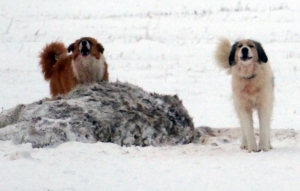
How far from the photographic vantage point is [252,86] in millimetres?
8141

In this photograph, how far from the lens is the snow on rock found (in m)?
7.94

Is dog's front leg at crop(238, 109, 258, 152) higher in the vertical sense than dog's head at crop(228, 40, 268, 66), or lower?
lower

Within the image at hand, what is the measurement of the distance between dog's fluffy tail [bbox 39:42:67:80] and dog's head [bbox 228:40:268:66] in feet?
15.2

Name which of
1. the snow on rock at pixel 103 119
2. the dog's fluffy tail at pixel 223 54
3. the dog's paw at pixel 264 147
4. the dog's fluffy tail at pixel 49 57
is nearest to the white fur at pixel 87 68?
the dog's fluffy tail at pixel 49 57

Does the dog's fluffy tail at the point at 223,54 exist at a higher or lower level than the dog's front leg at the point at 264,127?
higher

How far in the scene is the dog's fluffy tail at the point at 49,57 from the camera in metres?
12.0

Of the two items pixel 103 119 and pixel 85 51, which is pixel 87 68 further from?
pixel 103 119

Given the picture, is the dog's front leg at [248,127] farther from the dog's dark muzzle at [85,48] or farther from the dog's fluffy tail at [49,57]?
the dog's fluffy tail at [49,57]

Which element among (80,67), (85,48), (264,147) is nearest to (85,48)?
(85,48)

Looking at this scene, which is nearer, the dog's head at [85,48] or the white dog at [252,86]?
the white dog at [252,86]

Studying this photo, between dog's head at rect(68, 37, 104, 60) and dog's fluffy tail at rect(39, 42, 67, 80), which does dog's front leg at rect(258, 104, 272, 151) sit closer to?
dog's head at rect(68, 37, 104, 60)

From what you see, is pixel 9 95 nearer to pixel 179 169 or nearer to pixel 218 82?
pixel 218 82

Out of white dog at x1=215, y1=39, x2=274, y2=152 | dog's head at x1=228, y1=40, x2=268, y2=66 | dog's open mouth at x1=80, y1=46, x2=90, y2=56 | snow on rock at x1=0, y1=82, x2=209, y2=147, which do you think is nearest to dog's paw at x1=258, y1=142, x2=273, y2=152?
white dog at x1=215, y1=39, x2=274, y2=152

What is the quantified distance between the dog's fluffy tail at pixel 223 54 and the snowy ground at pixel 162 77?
1115 millimetres
